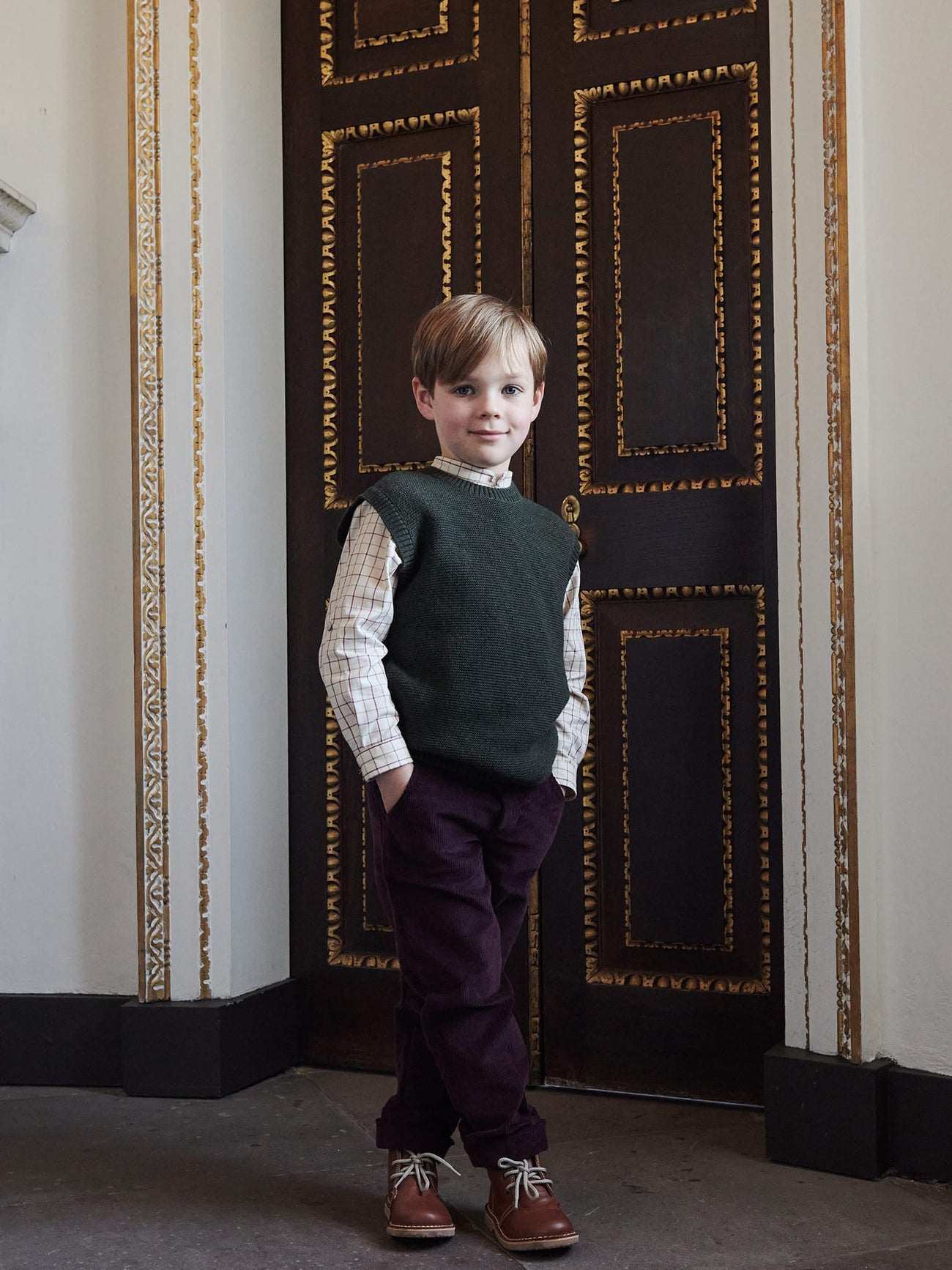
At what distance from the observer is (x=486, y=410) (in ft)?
6.38

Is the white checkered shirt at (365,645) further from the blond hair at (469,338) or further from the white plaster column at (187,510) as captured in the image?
the white plaster column at (187,510)

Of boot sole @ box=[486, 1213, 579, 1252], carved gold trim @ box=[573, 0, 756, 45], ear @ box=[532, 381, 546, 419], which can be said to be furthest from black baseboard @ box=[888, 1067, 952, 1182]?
carved gold trim @ box=[573, 0, 756, 45]

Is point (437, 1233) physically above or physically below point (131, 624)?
below

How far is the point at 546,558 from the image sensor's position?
80.2 inches

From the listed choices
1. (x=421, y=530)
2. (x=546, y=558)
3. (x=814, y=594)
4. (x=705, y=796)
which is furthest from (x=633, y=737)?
(x=421, y=530)

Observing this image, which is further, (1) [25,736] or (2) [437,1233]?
(1) [25,736]

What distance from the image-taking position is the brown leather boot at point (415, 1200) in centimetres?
195

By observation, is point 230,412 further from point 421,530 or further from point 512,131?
point 421,530

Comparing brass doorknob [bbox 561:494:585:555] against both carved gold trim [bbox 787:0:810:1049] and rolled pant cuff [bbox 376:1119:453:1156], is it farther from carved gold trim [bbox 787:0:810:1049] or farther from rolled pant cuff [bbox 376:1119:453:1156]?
rolled pant cuff [bbox 376:1119:453:1156]

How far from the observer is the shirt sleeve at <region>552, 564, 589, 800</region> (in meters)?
2.11

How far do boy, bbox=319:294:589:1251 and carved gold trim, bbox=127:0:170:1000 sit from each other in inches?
37.2

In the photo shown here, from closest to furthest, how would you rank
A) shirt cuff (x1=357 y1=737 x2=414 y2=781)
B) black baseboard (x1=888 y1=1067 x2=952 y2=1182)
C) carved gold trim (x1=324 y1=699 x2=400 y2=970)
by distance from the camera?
shirt cuff (x1=357 y1=737 x2=414 y2=781), black baseboard (x1=888 y1=1067 x2=952 y2=1182), carved gold trim (x1=324 y1=699 x2=400 y2=970)

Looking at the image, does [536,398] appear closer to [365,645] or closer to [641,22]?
[365,645]

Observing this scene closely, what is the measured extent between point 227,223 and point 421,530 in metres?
1.28
